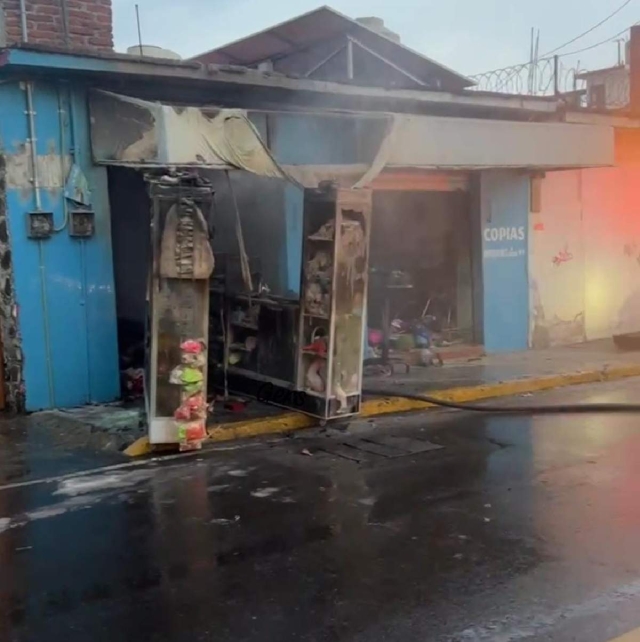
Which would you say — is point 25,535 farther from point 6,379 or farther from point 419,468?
point 6,379

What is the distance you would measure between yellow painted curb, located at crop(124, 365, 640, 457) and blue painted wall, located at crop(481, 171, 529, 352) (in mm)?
1975

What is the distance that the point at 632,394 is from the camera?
414 inches

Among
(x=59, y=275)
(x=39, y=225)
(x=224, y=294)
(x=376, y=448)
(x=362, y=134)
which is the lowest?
(x=376, y=448)

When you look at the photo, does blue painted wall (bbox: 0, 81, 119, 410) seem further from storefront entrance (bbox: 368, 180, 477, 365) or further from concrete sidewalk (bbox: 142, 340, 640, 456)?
→ storefront entrance (bbox: 368, 180, 477, 365)

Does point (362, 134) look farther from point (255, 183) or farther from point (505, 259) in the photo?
point (505, 259)

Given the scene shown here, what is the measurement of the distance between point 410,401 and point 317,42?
727 centimetres

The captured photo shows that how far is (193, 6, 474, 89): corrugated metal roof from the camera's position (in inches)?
540

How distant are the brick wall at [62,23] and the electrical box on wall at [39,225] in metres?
Result: 1.98

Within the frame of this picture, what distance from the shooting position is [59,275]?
31.0ft

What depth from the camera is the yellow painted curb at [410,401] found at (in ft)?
27.8

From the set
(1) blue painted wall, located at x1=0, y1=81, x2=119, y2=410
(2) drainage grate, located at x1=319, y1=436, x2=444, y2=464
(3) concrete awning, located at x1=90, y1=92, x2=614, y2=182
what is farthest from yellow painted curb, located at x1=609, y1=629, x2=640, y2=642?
(1) blue painted wall, located at x1=0, y1=81, x2=119, y2=410

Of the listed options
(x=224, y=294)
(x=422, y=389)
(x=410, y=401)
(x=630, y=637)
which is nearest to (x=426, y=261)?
(x=422, y=389)

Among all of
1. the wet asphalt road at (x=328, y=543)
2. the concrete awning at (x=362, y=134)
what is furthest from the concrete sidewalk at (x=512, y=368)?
the concrete awning at (x=362, y=134)

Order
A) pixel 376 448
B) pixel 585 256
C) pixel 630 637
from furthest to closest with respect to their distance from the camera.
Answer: pixel 585 256, pixel 376 448, pixel 630 637
